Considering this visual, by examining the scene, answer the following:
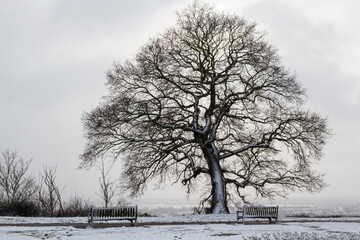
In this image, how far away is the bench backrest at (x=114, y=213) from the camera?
18.5 m

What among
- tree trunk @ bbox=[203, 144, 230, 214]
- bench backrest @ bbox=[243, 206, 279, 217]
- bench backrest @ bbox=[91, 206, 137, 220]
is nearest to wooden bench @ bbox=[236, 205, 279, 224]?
bench backrest @ bbox=[243, 206, 279, 217]

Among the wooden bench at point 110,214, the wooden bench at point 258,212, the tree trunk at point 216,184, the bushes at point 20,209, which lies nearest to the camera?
the wooden bench at point 110,214

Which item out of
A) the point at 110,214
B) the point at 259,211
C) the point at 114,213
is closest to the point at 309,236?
the point at 259,211

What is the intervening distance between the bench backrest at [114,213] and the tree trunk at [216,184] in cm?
920

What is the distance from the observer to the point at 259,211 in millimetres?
20641

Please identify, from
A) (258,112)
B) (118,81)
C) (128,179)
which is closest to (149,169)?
(128,179)

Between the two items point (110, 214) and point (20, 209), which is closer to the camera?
point (110, 214)

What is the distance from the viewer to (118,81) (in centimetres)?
2867

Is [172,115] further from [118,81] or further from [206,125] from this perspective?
[118,81]

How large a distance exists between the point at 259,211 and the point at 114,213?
6426 millimetres

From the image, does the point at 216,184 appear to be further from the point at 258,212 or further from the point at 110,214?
the point at 110,214

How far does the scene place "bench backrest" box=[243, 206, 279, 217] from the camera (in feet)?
67.0

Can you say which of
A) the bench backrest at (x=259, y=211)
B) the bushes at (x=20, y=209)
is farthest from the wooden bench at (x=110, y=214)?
the bushes at (x=20, y=209)

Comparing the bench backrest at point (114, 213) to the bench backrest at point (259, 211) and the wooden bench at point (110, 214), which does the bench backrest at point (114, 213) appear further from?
the bench backrest at point (259, 211)
